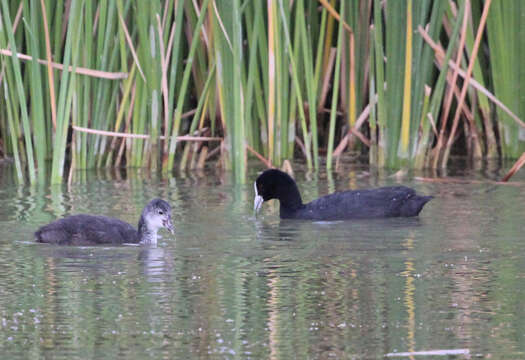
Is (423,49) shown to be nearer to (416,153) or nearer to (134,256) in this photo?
(416,153)

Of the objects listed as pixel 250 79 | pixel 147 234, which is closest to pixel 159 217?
pixel 147 234

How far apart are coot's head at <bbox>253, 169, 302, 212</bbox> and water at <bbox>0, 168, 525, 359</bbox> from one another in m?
0.15

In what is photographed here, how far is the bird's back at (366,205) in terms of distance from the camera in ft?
29.0

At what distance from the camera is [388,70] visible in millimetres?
10781

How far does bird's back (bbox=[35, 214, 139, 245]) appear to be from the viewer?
7.58 metres

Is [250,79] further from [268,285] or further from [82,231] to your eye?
[268,285]

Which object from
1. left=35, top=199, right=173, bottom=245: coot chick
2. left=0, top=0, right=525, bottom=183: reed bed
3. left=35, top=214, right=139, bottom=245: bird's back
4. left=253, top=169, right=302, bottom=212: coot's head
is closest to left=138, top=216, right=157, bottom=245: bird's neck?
left=35, top=199, right=173, bottom=245: coot chick

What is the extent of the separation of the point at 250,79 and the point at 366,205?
2051 millimetres

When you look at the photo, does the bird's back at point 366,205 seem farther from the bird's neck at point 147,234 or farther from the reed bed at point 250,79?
the bird's neck at point 147,234

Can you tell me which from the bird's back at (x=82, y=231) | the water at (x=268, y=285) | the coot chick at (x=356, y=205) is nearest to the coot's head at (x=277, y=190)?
the coot chick at (x=356, y=205)

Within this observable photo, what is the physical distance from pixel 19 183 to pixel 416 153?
11.9 feet

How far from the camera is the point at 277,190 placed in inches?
368

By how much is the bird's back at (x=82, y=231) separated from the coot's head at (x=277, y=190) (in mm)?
1713

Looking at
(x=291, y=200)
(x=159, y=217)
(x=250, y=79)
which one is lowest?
(x=291, y=200)
